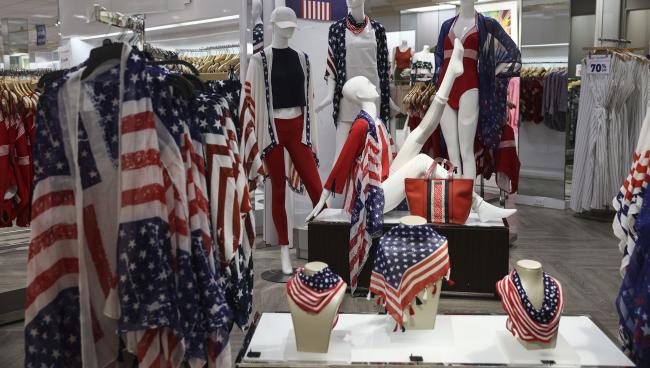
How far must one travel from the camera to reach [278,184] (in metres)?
4.27

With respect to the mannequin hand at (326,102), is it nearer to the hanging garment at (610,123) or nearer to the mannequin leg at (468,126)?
the mannequin leg at (468,126)

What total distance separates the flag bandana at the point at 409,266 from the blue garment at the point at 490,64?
100 inches

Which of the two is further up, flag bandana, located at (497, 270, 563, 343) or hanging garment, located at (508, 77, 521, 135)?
hanging garment, located at (508, 77, 521, 135)

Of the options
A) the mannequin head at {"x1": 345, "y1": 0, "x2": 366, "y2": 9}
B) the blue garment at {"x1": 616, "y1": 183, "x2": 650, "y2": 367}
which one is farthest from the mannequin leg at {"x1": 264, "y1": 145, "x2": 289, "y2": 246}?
the blue garment at {"x1": 616, "y1": 183, "x2": 650, "y2": 367}

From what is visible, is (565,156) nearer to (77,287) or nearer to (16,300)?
(16,300)

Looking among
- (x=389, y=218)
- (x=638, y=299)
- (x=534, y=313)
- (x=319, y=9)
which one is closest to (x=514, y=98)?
(x=319, y=9)

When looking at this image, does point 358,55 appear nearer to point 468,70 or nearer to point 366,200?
point 468,70

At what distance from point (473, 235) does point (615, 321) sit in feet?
2.97

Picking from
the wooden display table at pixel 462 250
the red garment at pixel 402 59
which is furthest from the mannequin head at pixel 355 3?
the red garment at pixel 402 59

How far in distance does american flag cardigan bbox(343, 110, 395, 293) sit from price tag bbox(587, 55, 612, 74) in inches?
128

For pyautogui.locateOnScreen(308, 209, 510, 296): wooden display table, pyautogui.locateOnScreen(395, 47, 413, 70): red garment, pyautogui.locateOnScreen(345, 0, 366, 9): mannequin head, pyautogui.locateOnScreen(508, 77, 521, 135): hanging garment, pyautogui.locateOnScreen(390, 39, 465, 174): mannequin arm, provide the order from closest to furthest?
1. pyautogui.locateOnScreen(308, 209, 510, 296): wooden display table
2. pyautogui.locateOnScreen(390, 39, 465, 174): mannequin arm
3. pyautogui.locateOnScreen(345, 0, 366, 9): mannequin head
4. pyautogui.locateOnScreen(508, 77, 521, 135): hanging garment
5. pyautogui.locateOnScreen(395, 47, 413, 70): red garment

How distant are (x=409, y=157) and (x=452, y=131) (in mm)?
702

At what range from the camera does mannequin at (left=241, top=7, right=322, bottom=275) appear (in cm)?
410

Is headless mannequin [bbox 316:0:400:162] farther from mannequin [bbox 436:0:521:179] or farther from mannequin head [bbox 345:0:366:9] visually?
mannequin [bbox 436:0:521:179]
